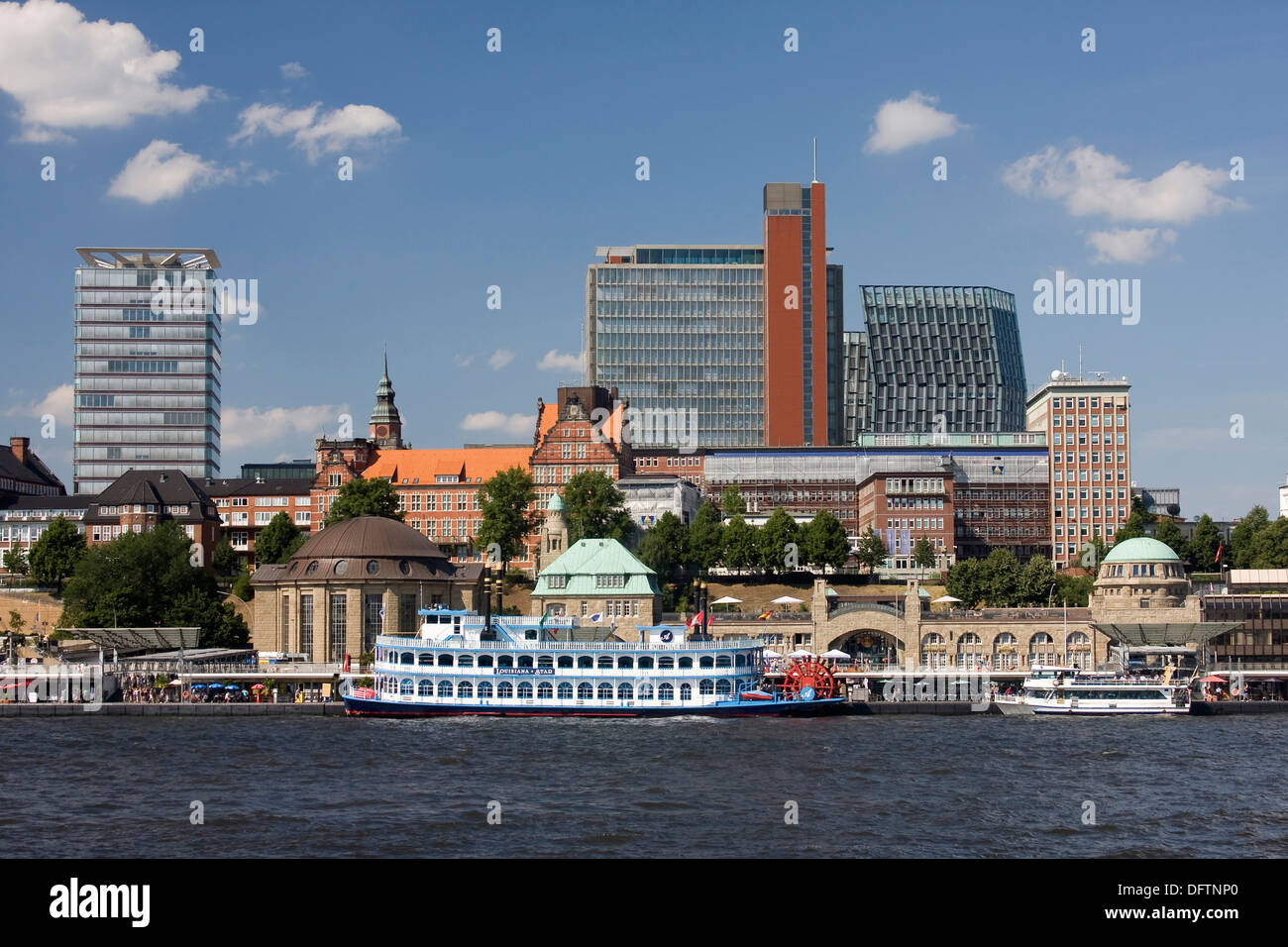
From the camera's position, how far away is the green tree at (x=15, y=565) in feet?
507

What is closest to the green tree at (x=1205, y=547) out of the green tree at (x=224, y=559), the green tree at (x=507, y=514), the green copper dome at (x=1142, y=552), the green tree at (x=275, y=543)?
the green copper dome at (x=1142, y=552)

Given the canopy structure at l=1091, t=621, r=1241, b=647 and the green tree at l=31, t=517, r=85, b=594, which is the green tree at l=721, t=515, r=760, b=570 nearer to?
the canopy structure at l=1091, t=621, r=1241, b=647

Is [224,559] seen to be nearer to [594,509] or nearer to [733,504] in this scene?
[594,509]

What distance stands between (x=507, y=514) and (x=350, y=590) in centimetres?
3496

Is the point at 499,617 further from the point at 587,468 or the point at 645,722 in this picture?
the point at 587,468

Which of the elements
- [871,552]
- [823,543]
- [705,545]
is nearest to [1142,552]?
[823,543]

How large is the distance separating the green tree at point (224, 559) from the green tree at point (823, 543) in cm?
6675

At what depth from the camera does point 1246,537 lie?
164 metres

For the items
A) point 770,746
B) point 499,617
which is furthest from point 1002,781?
point 499,617

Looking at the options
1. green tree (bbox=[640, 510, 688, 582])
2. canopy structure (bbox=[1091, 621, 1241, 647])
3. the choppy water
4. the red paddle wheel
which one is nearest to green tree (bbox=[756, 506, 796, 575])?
green tree (bbox=[640, 510, 688, 582])

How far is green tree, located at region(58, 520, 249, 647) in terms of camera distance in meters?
125

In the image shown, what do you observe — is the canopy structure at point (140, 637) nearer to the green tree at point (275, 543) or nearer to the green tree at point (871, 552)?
the green tree at point (275, 543)

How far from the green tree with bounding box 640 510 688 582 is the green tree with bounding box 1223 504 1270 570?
64260 mm
